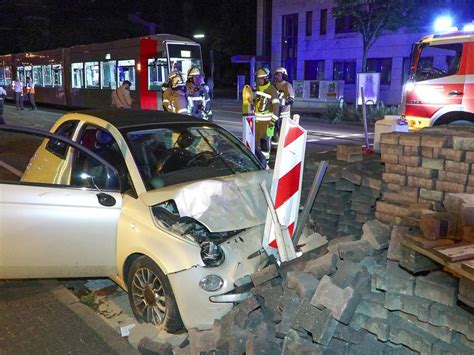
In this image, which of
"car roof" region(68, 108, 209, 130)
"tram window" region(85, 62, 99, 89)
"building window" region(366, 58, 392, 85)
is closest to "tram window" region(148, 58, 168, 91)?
"tram window" region(85, 62, 99, 89)

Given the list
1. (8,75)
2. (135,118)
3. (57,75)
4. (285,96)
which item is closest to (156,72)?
(285,96)

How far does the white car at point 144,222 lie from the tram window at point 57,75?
21.9 meters

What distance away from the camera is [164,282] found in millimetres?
3545

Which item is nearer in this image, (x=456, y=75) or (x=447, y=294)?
(x=447, y=294)

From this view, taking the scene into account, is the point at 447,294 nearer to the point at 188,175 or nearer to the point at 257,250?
the point at 257,250

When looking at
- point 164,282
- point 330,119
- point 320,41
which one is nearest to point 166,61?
point 330,119

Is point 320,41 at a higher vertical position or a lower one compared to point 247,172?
higher

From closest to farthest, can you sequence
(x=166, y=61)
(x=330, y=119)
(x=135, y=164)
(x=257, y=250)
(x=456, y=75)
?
(x=257, y=250) → (x=135, y=164) → (x=456, y=75) → (x=166, y=61) → (x=330, y=119)

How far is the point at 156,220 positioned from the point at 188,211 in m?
0.27

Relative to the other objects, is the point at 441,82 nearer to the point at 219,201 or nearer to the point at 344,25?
the point at 219,201

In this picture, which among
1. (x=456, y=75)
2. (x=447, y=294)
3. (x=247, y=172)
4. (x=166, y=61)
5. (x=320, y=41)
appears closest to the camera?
(x=447, y=294)

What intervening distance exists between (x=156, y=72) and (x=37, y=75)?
13.5 metres

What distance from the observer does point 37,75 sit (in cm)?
2786

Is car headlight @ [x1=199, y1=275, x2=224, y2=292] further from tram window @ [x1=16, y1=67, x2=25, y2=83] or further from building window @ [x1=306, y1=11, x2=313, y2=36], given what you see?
building window @ [x1=306, y1=11, x2=313, y2=36]
